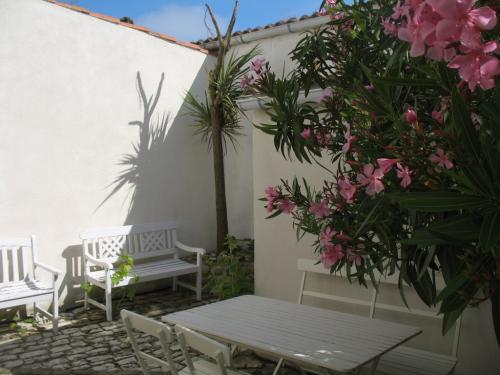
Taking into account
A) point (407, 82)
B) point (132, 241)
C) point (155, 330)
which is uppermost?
point (407, 82)

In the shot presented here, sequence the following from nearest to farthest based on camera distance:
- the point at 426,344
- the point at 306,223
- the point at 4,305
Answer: the point at 306,223
the point at 426,344
the point at 4,305

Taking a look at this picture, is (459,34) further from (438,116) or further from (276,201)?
(276,201)

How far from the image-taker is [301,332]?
2.95 m

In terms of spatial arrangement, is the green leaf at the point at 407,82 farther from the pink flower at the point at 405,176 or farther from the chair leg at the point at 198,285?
the chair leg at the point at 198,285

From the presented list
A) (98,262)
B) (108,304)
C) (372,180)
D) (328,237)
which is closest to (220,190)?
(98,262)

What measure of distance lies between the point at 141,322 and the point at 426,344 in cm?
218

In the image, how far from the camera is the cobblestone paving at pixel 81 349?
13.7 ft

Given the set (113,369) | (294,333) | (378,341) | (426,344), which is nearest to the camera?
(378,341)

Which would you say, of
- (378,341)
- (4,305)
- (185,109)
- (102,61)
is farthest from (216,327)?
(185,109)

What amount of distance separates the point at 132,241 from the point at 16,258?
5.13ft

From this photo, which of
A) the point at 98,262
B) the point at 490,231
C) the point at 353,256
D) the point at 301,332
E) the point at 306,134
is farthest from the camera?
the point at 98,262

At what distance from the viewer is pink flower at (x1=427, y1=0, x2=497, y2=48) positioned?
0.92m

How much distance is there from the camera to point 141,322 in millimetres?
2637

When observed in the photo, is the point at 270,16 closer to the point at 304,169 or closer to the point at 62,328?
the point at 304,169
